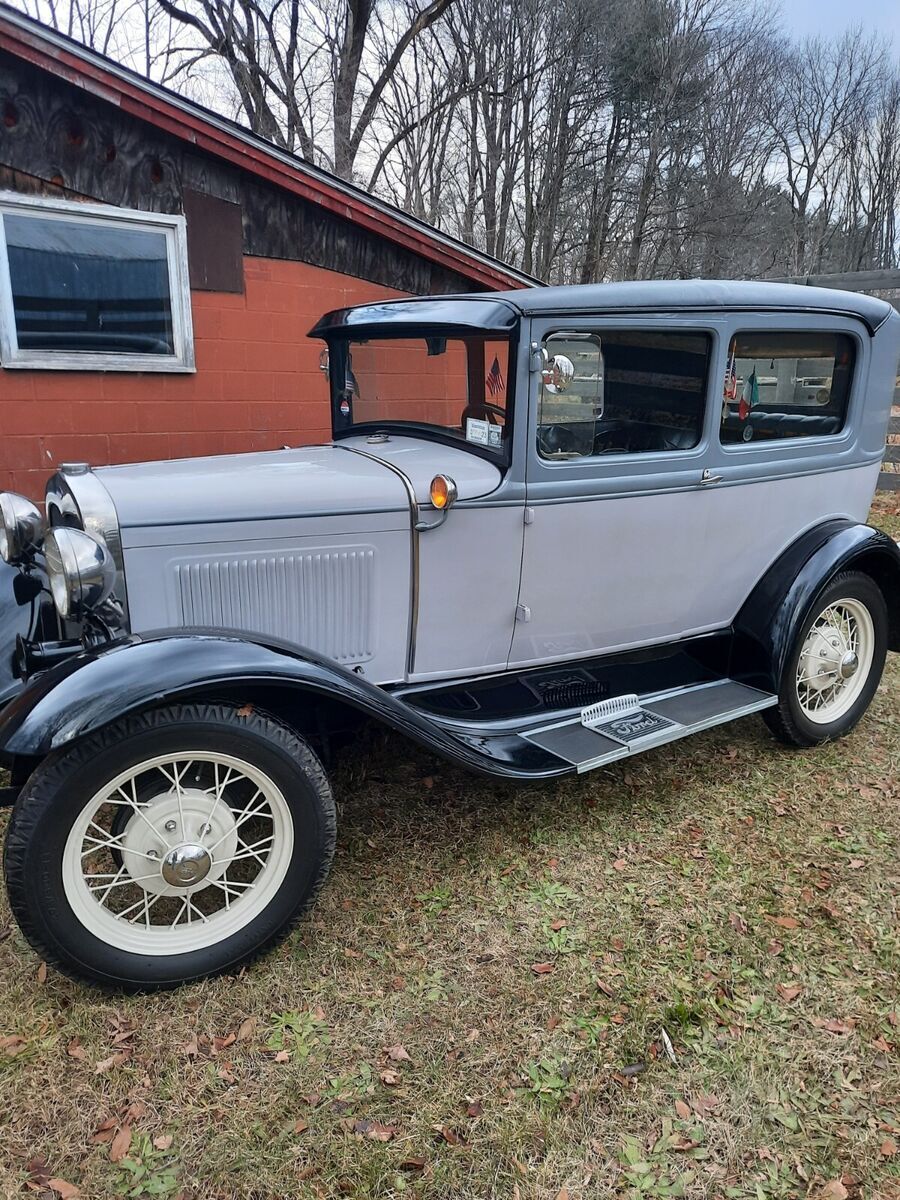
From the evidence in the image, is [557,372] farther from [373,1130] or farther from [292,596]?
[373,1130]

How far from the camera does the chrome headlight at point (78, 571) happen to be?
7.52 feet

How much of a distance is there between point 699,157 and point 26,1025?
23960 millimetres

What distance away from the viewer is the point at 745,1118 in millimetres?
2090

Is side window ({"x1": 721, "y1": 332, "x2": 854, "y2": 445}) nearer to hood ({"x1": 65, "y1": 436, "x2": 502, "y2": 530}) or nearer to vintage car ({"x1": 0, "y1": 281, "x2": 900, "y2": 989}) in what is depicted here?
vintage car ({"x1": 0, "y1": 281, "x2": 900, "y2": 989})

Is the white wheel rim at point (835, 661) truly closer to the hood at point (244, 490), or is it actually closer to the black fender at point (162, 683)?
the black fender at point (162, 683)

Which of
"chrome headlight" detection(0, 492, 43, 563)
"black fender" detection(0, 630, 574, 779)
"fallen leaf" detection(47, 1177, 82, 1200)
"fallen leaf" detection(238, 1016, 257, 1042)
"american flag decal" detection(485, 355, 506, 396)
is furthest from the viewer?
"american flag decal" detection(485, 355, 506, 396)

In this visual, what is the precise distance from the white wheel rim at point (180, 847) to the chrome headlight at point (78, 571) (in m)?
0.50

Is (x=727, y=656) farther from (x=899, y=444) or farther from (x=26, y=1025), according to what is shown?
(x=899, y=444)

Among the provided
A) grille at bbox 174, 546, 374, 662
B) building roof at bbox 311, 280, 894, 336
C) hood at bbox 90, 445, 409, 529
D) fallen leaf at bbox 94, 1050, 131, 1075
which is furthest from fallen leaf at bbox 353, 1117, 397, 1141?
building roof at bbox 311, 280, 894, 336

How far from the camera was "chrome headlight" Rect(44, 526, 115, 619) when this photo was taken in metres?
2.29

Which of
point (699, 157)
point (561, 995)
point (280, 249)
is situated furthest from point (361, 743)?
point (699, 157)

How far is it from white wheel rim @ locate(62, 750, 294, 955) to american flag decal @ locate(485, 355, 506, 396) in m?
1.61

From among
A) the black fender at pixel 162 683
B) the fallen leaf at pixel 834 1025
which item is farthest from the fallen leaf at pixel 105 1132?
the fallen leaf at pixel 834 1025

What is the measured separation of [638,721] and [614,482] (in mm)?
975
